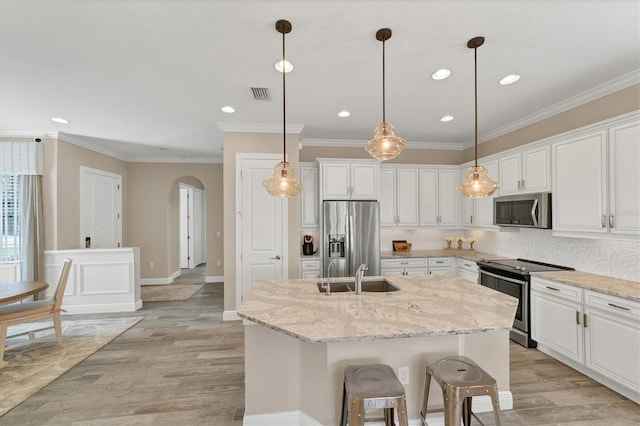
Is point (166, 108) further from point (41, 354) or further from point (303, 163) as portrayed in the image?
point (41, 354)

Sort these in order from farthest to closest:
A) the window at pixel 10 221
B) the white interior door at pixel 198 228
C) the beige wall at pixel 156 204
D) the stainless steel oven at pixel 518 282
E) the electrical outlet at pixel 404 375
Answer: the white interior door at pixel 198 228 < the beige wall at pixel 156 204 < the window at pixel 10 221 < the stainless steel oven at pixel 518 282 < the electrical outlet at pixel 404 375

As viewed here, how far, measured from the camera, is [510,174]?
371 centimetres

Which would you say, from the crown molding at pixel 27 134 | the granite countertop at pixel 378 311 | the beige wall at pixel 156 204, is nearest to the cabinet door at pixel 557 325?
the granite countertop at pixel 378 311

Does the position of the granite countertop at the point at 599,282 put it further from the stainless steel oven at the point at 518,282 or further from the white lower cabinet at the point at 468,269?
the white lower cabinet at the point at 468,269

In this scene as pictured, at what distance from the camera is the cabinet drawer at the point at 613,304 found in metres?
2.19

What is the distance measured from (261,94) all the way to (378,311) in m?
2.48

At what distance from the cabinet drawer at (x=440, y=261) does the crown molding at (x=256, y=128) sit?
2.90 metres

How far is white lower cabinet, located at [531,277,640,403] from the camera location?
2217 millimetres

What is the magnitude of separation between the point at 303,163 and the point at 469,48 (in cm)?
283

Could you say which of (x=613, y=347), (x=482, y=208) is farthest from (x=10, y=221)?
(x=613, y=347)

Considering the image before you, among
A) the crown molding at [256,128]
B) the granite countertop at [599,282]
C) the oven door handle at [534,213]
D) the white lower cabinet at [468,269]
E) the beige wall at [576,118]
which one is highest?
the crown molding at [256,128]

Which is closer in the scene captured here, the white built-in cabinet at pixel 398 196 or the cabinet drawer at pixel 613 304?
the cabinet drawer at pixel 613 304

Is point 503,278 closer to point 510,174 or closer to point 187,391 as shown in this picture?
point 510,174

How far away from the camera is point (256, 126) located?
13.2ft
